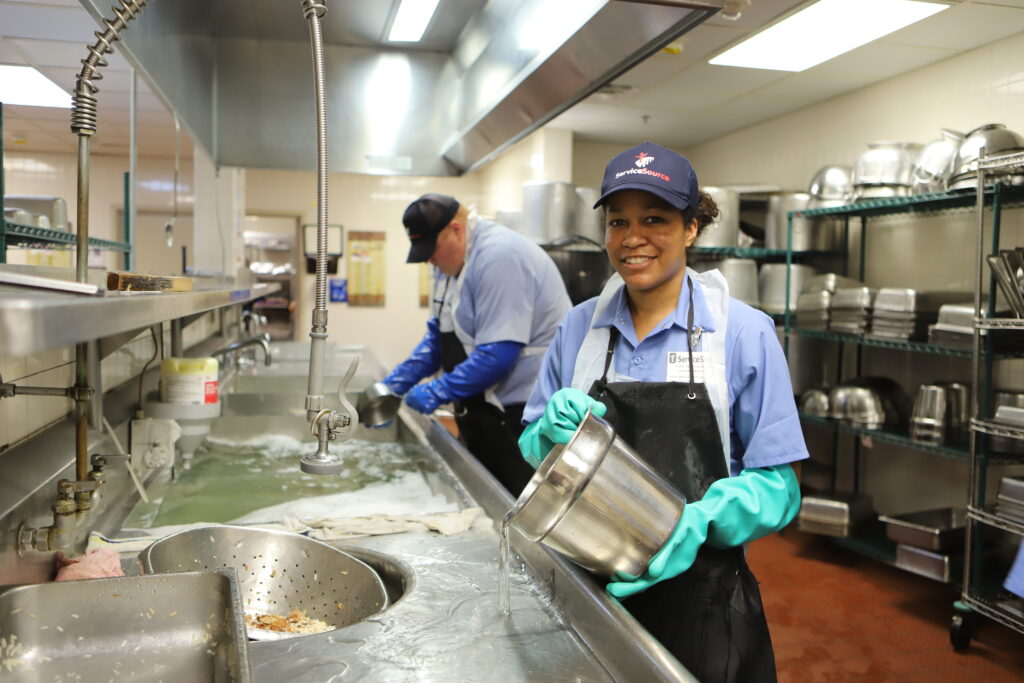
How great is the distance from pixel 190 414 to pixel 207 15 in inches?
67.9

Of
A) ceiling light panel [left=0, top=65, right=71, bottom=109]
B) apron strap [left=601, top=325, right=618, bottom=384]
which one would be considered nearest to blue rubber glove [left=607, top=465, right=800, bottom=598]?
apron strap [left=601, top=325, right=618, bottom=384]

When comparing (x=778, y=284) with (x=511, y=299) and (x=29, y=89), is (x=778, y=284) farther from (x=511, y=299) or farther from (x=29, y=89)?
(x=29, y=89)

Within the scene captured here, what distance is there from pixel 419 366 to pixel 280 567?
1823mm

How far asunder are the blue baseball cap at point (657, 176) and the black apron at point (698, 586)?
268 mm

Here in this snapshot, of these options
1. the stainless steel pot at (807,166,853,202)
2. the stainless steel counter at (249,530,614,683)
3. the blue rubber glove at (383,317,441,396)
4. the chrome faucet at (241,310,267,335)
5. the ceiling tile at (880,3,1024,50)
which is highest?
the ceiling tile at (880,3,1024,50)

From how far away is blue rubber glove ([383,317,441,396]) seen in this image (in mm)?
3451

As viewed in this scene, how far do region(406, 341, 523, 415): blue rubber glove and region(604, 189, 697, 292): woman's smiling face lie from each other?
143 cm

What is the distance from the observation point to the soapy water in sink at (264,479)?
2115 millimetres

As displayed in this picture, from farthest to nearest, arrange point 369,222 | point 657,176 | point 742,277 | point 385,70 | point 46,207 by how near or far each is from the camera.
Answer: point 369,222
point 742,277
point 385,70
point 46,207
point 657,176

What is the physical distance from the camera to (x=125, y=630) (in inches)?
43.1

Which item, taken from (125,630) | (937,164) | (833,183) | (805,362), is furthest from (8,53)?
(805,362)

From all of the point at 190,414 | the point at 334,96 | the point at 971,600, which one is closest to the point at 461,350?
the point at 334,96

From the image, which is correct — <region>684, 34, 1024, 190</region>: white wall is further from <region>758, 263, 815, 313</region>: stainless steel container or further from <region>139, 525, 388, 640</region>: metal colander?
<region>139, 525, 388, 640</region>: metal colander

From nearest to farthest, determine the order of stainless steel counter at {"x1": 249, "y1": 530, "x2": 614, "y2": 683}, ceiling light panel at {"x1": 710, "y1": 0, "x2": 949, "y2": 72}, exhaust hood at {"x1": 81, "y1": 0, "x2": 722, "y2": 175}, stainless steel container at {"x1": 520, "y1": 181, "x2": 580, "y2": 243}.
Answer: stainless steel counter at {"x1": 249, "y1": 530, "x2": 614, "y2": 683}
exhaust hood at {"x1": 81, "y1": 0, "x2": 722, "y2": 175}
ceiling light panel at {"x1": 710, "y1": 0, "x2": 949, "y2": 72}
stainless steel container at {"x1": 520, "y1": 181, "x2": 580, "y2": 243}
